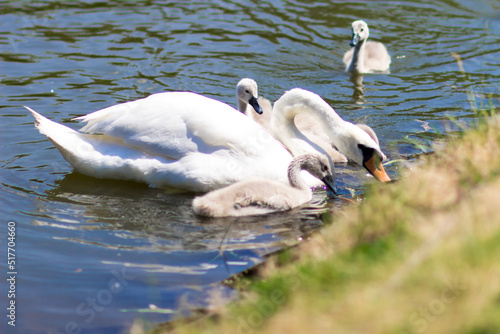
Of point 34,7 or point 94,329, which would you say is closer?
point 94,329

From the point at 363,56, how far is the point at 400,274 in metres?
8.32

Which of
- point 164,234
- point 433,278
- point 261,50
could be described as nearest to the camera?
point 433,278

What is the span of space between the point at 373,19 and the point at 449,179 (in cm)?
941

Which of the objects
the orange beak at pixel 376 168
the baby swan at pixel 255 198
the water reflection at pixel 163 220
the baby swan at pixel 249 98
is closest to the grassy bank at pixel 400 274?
the water reflection at pixel 163 220

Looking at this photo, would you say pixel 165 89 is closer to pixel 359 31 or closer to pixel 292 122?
pixel 292 122

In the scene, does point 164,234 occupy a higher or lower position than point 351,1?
lower

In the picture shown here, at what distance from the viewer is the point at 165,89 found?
364 inches

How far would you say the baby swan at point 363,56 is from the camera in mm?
10555

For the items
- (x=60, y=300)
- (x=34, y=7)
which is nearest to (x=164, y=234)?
(x=60, y=300)

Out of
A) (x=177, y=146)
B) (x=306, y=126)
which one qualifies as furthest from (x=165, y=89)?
(x=177, y=146)

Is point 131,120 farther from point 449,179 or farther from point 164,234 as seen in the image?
point 449,179

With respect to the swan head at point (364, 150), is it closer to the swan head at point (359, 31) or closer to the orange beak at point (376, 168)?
the orange beak at point (376, 168)

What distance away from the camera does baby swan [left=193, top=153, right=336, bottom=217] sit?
221 inches

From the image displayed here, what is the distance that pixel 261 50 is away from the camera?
1108 centimetres
